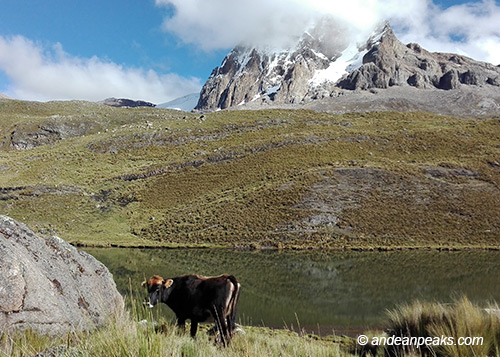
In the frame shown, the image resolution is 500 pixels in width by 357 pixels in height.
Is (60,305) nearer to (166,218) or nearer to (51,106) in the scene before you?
(166,218)

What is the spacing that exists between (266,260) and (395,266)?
1083cm

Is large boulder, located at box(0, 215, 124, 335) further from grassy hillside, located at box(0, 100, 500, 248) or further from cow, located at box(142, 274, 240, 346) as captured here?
grassy hillside, located at box(0, 100, 500, 248)

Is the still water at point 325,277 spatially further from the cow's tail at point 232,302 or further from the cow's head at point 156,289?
the cow's tail at point 232,302

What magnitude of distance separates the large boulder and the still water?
2.07 meters

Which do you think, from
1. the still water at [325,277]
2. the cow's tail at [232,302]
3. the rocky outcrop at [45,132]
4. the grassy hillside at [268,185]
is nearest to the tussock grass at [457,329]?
the cow's tail at [232,302]

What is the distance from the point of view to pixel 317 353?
232 inches

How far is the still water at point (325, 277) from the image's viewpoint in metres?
18.1

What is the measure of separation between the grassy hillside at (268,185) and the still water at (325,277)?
5.82 meters

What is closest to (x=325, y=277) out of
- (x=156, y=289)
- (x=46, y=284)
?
(x=156, y=289)

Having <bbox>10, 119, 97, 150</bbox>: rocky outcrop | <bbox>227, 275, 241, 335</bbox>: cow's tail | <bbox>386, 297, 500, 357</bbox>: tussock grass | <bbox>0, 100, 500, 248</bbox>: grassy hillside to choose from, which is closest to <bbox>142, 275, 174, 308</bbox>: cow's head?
<bbox>227, 275, 241, 335</bbox>: cow's tail

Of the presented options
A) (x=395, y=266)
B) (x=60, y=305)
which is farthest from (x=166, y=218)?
(x=60, y=305)

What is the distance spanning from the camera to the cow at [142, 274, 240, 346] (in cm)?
895

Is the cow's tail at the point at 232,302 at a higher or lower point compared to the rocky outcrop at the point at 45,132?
lower

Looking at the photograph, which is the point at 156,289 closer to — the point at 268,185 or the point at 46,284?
the point at 46,284
